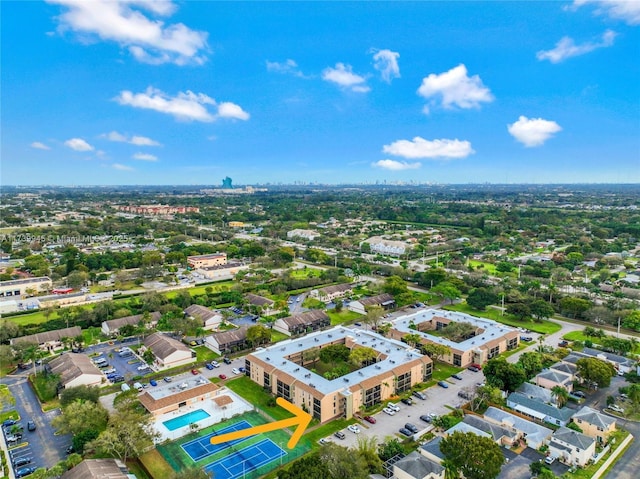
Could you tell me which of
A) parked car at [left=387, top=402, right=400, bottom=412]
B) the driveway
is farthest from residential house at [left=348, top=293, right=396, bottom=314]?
the driveway

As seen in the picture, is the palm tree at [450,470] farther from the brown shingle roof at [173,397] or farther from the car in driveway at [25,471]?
the car in driveway at [25,471]

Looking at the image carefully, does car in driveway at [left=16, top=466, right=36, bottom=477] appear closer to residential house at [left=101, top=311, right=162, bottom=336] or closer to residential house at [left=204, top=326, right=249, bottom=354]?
residential house at [left=204, top=326, right=249, bottom=354]

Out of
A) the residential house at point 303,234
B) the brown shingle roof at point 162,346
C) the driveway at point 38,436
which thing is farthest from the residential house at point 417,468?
the residential house at point 303,234

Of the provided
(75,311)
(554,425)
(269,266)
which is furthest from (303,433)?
(269,266)

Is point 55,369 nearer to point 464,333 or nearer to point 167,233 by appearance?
point 464,333

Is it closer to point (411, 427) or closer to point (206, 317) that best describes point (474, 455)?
point (411, 427)
